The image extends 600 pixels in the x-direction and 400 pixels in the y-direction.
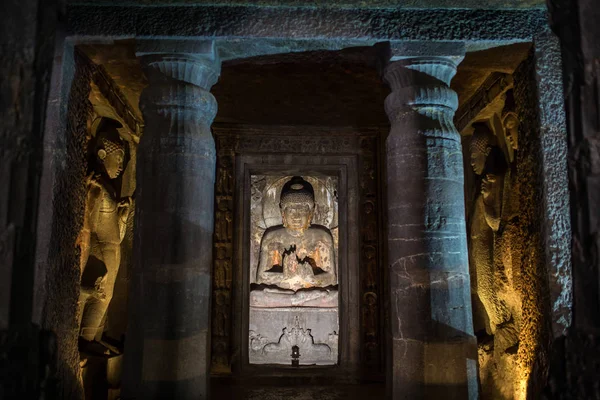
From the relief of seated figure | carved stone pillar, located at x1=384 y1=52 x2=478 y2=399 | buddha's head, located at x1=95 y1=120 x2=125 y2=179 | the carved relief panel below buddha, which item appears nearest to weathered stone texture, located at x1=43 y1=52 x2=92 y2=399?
buddha's head, located at x1=95 y1=120 x2=125 y2=179

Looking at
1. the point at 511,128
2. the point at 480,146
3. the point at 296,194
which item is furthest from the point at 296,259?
the point at 511,128

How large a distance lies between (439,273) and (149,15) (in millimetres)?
3481

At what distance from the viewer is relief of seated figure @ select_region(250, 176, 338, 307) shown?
27.9 feet

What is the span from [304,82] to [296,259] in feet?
12.5

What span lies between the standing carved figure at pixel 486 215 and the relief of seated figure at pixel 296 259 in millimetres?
2867

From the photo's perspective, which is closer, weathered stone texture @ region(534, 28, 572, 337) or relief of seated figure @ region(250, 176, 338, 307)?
weathered stone texture @ region(534, 28, 572, 337)

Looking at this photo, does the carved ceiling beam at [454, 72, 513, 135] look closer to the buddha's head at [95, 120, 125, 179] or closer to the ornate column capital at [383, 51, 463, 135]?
the ornate column capital at [383, 51, 463, 135]

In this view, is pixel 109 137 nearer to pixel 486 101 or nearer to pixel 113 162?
pixel 113 162

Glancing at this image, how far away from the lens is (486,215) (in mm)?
6363

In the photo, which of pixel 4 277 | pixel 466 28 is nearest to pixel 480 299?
pixel 466 28

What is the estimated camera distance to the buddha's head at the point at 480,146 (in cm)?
647

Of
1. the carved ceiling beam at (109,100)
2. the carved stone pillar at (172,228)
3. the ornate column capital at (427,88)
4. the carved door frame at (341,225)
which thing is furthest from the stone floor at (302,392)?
the carved ceiling beam at (109,100)

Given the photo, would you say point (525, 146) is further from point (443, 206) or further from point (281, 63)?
point (281, 63)

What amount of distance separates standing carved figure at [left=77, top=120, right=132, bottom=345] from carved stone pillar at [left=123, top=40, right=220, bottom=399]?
1810mm
